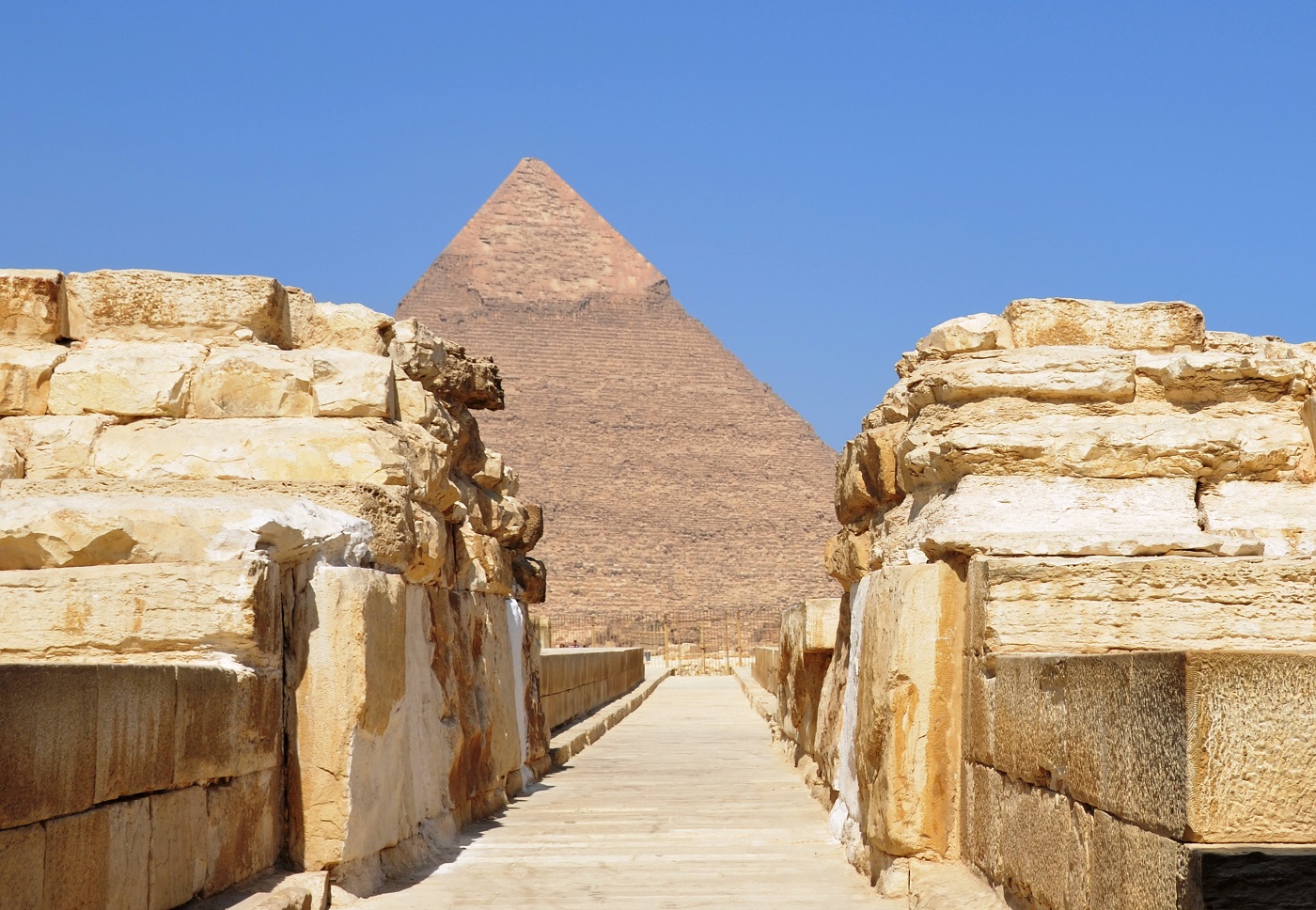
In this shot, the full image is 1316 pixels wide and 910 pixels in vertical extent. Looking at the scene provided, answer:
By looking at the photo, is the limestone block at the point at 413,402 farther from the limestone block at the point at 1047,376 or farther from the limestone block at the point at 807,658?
the limestone block at the point at 807,658

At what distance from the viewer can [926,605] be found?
376cm

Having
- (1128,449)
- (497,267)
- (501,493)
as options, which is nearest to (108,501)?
(1128,449)

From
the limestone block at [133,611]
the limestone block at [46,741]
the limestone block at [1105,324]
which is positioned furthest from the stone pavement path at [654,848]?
the limestone block at [1105,324]

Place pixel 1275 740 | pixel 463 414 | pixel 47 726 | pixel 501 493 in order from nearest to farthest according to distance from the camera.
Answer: pixel 1275 740 < pixel 47 726 < pixel 463 414 < pixel 501 493

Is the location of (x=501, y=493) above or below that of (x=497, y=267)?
below

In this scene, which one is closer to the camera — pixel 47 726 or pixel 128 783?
pixel 47 726

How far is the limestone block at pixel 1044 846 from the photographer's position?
8.52 feet

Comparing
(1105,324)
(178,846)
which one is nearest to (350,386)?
(178,846)

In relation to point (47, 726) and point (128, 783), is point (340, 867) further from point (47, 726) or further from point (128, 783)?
point (47, 726)

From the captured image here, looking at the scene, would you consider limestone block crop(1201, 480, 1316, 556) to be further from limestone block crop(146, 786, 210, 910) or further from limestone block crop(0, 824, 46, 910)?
limestone block crop(0, 824, 46, 910)

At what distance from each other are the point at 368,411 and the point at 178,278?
2.58ft

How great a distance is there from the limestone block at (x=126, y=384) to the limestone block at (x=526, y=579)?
8.85ft

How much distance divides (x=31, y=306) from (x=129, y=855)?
7.75ft

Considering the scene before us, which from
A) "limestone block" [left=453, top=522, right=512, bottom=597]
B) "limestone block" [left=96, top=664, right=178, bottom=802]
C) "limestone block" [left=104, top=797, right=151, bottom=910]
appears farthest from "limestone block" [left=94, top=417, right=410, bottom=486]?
"limestone block" [left=104, top=797, right=151, bottom=910]
